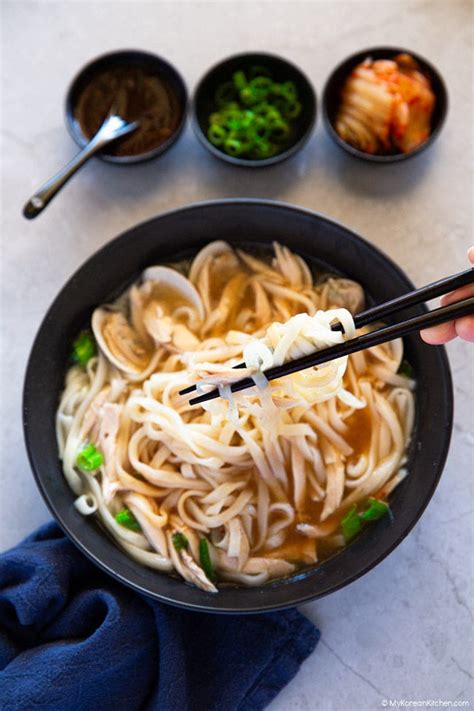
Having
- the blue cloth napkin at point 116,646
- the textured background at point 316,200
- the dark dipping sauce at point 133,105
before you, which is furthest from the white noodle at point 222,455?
the dark dipping sauce at point 133,105

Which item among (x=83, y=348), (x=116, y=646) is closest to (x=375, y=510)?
(x=116, y=646)

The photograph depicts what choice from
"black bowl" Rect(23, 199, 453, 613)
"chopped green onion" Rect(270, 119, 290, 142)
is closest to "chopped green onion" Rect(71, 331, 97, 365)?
"black bowl" Rect(23, 199, 453, 613)

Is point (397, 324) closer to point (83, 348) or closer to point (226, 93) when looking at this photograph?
point (83, 348)

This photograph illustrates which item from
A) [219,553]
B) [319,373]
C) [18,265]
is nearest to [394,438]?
[319,373]

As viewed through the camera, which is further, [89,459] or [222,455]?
[89,459]

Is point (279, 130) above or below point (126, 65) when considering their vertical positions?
below

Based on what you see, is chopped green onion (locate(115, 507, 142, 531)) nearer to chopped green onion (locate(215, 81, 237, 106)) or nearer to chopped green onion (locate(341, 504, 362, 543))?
chopped green onion (locate(341, 504, 362, 543))
